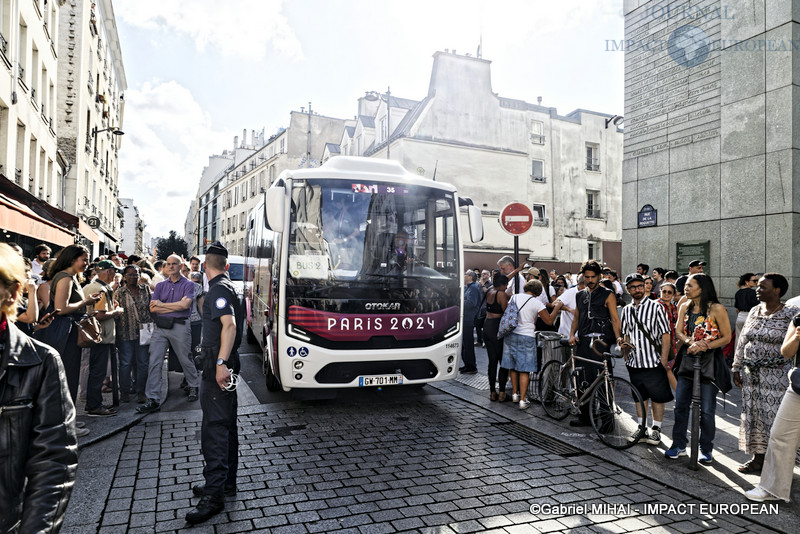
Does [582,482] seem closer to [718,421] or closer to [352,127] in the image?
[718,421]

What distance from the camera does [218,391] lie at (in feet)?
13.0

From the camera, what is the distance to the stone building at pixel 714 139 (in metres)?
9.59

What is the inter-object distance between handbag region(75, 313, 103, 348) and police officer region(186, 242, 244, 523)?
98.1 inches

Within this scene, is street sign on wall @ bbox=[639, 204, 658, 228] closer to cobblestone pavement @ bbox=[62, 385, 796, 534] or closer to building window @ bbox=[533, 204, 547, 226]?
cobblestone pavement @ bbox=[62, 385, 796, 534]

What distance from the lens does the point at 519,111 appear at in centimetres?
3067

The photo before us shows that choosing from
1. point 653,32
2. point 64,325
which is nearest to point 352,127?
point 653,32

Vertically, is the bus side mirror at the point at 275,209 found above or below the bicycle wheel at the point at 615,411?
above

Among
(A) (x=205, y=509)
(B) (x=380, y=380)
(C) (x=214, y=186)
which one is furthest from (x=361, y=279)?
(C) (x=214, y=186)

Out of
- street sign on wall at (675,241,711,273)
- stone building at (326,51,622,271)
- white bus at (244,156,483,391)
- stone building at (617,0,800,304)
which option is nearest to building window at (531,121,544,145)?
stone building at (326,51,622,271)

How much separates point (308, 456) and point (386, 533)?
1679 millimetres

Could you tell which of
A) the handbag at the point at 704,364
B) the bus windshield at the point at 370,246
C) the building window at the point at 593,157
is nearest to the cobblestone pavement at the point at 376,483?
the handbag at the point at 704,364

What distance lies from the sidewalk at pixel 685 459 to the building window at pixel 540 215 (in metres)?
23.6

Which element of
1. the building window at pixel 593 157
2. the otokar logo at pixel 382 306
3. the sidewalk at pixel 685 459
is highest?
the building window at pixel 593 157

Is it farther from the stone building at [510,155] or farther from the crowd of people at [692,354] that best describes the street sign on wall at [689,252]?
the stone building at [510,155]
